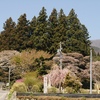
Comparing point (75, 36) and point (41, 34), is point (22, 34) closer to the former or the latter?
point (41, 34)

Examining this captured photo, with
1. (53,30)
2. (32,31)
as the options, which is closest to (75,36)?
(53,30)

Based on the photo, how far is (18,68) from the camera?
62625mm

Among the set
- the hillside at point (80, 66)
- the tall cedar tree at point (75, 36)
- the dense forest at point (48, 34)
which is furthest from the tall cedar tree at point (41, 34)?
the hillside at point (80, 66)

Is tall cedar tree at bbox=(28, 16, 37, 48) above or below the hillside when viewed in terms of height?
above

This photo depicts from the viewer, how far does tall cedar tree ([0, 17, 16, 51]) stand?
69875 millimetres

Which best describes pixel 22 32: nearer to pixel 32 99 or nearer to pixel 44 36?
pixel 44 36

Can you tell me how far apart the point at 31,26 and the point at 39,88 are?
3264 cm

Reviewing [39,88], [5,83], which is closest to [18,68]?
[5,83]

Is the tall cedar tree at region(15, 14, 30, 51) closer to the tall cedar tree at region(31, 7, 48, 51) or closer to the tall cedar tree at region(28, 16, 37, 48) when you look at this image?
the tall cedar tree at region(28, 16, 37, 48)

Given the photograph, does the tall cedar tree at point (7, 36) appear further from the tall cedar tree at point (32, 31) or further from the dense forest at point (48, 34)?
the tall cedar tree at point (32, 31)

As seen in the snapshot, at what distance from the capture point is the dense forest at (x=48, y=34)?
65125 mm

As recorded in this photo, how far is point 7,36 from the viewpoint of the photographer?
71.0m

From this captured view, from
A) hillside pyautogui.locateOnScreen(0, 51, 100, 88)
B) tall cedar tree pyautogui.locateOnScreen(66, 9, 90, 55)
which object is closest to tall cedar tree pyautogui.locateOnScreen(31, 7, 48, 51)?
tall cedar tree pyautogui.locateOnScreen(66, 9, 90, 55)

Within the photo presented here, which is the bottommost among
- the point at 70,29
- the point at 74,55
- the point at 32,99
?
the point at 32,99
